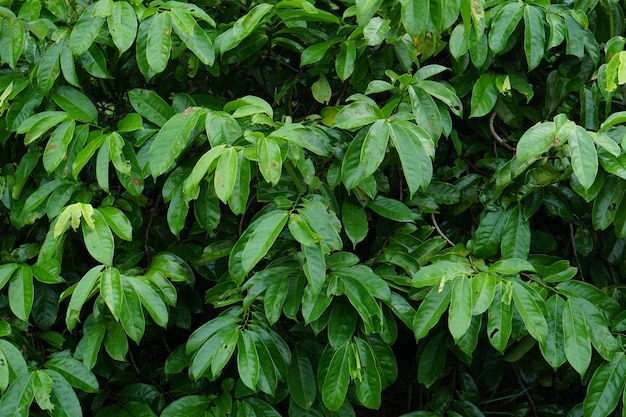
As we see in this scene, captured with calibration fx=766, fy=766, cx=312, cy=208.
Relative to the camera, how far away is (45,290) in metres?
2.25

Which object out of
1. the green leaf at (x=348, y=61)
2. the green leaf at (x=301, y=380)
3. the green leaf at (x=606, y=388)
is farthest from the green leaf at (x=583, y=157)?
the green leaf at (x=301, y=380)

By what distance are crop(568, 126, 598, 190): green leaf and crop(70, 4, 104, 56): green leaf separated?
47.1 inches

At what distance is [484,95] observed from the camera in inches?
83.4

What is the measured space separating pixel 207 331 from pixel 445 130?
0.79m

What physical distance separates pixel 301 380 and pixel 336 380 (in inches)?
8.5

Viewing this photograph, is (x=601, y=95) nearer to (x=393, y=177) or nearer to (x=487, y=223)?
(x=487, y=223)

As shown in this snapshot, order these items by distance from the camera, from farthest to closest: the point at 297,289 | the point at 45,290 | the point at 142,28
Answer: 1. the point at 45,290
2. the point at 142,28
3. the point at 297,289

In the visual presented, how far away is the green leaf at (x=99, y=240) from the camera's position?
1.79m

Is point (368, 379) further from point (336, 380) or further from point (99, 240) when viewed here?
point (99, 240)

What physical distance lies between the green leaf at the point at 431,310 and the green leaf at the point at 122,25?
958 millimetres

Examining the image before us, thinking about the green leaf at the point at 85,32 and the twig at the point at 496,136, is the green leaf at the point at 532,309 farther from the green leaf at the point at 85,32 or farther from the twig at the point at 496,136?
the green leaf at the point at 85,32

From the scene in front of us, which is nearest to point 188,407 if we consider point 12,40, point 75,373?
point 75,373

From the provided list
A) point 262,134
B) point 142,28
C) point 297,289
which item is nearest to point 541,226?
Answer: point 297,289

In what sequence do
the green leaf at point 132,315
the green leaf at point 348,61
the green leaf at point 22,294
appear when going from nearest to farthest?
the green leaf at point 132,315 → the green leaf at point 22,294 → the green leaf at point 348,61
